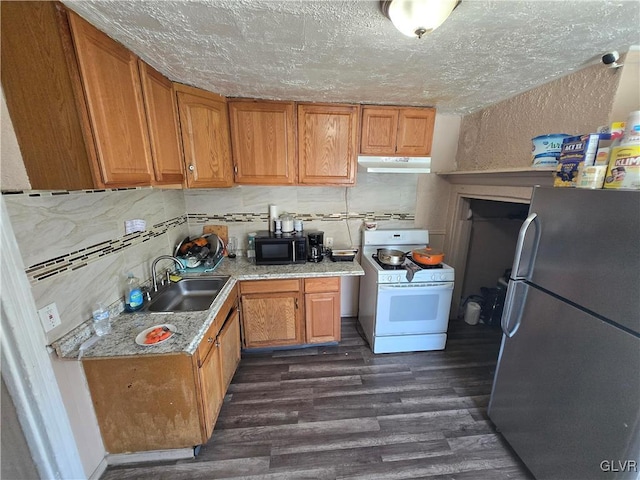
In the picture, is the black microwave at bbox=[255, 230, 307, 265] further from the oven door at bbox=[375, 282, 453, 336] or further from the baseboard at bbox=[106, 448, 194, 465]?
the baseboard at bbox=[106, 448, 194, 465]

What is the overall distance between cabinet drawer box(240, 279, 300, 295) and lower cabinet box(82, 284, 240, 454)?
68 cm

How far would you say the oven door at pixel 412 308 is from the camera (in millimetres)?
2213

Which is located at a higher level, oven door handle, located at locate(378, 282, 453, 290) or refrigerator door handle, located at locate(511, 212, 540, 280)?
refrigerator door handle, located at locate(511, 212, 540, 280)

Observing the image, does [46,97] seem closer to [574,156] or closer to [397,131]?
[397,131]

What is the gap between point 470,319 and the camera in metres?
2.84

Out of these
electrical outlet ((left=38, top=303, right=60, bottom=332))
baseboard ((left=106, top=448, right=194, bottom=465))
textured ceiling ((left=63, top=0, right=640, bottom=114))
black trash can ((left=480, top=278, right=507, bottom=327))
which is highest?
textured ceiling ((left=63, top=0, right=640, bottom=114))

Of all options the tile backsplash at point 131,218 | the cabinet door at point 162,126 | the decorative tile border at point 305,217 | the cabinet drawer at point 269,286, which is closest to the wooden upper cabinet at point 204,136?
the cabinet door at point 162,126

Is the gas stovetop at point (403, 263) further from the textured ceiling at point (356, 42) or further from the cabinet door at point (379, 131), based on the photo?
the textured ceiling at point (356, 42)

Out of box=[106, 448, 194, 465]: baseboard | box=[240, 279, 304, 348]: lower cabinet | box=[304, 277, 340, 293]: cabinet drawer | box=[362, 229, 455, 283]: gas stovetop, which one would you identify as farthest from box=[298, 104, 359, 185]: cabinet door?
box=[106, 448, 194, 465]: baseboard

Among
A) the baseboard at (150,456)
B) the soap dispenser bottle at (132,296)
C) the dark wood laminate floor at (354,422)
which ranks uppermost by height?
the soap dispenser bottle at (132,296)

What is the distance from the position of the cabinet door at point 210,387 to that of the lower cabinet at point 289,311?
0.60 metres

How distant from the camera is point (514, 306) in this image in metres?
1.40

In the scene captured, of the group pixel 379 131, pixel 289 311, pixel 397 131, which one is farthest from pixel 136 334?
pixel 397 131

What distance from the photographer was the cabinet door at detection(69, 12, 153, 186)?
964mm
